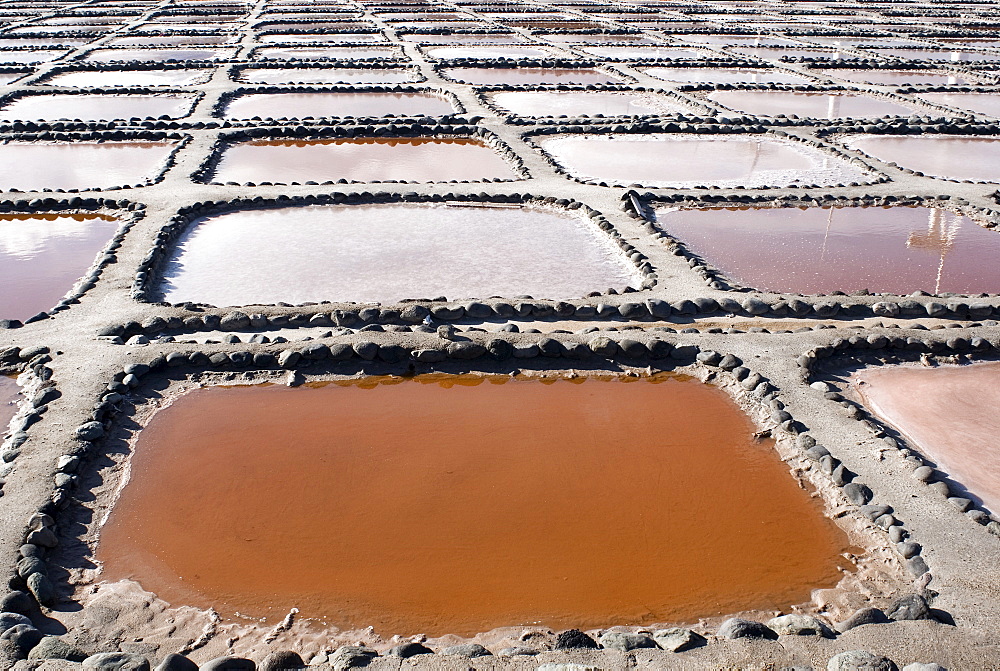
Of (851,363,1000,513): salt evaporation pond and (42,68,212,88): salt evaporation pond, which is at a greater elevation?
(42,68,212,88): salt evaporation pond

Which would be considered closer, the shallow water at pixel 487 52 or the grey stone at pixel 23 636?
the grey stone at pixel 23 636

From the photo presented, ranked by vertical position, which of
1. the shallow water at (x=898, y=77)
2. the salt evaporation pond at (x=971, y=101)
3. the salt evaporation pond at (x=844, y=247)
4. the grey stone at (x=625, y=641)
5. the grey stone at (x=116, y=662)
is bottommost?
the grey stone at (x=625, y=641)

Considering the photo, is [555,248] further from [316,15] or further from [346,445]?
[316,15]

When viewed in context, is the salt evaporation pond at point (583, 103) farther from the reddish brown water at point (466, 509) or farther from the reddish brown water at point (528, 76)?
the reddish brown water at point (466, 509)

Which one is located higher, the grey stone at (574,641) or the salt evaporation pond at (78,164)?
the salt evaporation pond at (78,164)

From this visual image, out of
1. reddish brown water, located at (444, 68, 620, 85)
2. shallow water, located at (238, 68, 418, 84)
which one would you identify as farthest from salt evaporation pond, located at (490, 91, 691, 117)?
shallow water, located at (238, 68, 418, 84)

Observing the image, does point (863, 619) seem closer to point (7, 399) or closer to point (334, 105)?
point (7, 399)

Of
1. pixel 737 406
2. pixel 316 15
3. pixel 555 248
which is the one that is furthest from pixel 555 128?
pixel 316 15

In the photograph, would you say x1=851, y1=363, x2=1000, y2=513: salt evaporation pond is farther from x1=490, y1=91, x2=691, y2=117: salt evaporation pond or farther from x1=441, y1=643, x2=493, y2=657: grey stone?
x1=490, y1=91, x2=691, y2=117: salt evaporation pond

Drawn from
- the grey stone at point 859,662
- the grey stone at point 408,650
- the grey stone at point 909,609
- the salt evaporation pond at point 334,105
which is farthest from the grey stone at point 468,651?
the salt evaporation pond at point 334,105
